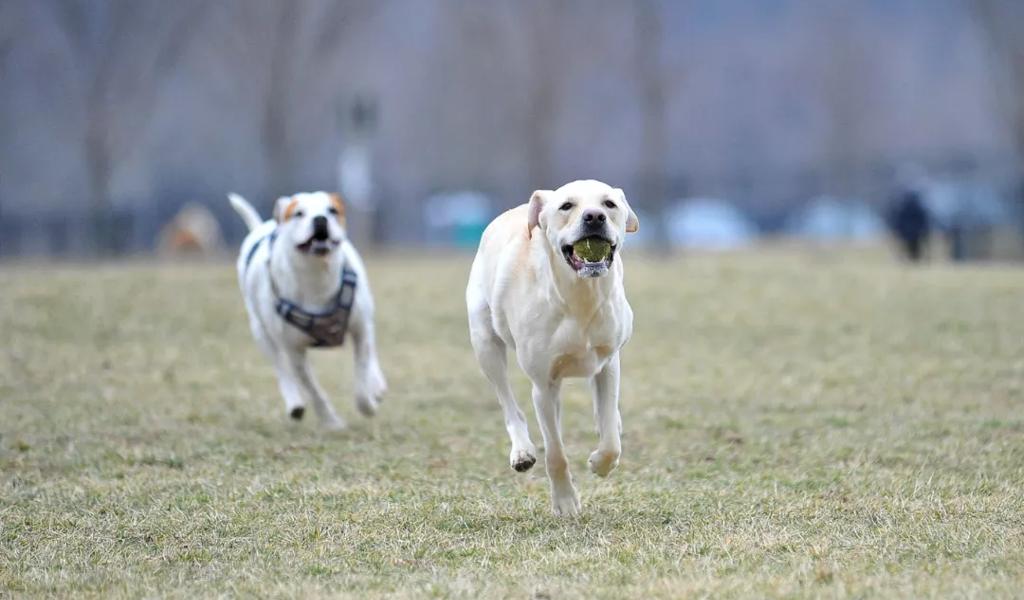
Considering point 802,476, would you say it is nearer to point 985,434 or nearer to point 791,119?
point 985,434

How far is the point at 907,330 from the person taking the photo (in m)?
12.1

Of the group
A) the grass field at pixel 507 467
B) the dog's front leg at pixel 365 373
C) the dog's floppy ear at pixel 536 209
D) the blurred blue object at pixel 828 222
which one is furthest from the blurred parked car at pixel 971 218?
the dog's floppy ear at pixel 536 209

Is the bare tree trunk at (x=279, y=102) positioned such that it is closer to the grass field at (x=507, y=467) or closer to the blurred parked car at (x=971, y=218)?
the grass field at (x=507, y=467)

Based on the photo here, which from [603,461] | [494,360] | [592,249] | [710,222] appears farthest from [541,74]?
[592,249]

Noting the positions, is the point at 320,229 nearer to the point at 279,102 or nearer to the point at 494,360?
the point at 494,360

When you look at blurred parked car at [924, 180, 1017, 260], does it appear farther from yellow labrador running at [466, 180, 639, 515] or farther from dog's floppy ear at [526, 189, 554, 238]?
dog's floppy ear at [526, 189, 554, 238]

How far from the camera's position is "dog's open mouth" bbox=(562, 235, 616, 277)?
17.0 ft

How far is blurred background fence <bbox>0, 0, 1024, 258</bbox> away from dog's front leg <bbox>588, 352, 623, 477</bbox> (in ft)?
51.5

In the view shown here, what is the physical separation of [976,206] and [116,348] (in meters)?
16.7

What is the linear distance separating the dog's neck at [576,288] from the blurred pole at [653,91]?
17342 millimetres

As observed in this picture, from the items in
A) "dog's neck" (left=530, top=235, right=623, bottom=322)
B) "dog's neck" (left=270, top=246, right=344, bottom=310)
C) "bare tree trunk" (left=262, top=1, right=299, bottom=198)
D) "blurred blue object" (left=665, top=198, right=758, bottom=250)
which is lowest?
"blurred blue object" (left=665, top=198, right=758, bottom=250)

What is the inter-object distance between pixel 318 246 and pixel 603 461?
9.58 ft

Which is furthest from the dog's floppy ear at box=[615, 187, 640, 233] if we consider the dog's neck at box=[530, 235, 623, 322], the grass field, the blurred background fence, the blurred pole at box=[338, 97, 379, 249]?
the blurred background fence

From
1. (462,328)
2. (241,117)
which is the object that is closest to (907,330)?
(462,328)
